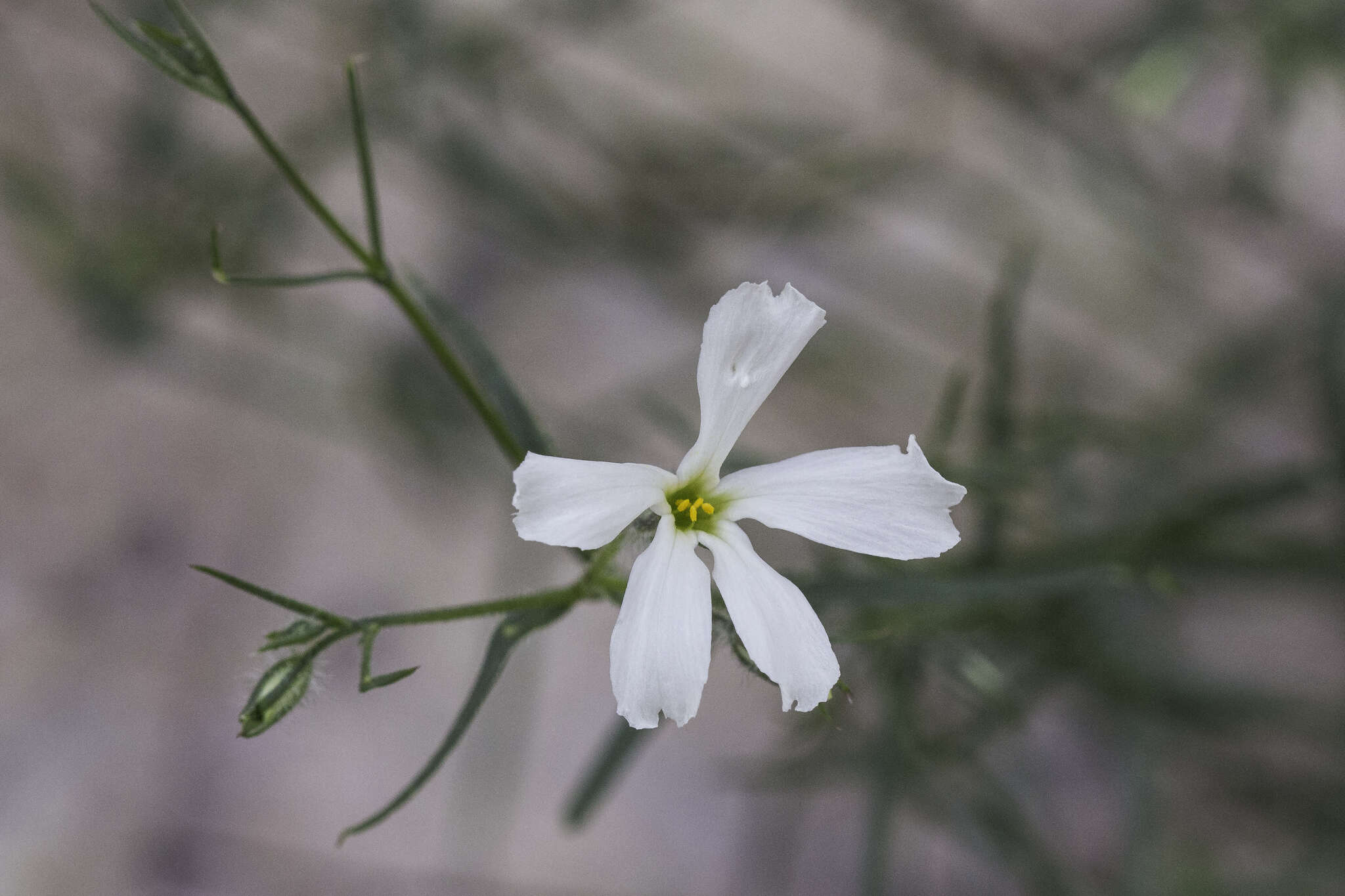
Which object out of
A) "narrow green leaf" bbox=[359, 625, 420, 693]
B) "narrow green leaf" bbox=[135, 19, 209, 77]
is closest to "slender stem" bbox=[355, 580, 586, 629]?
"narrow green leaf" bbox=[359, 625, 420, 693]

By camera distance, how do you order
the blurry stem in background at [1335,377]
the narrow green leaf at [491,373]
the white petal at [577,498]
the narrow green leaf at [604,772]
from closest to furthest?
the white petal at [577,498]
the narrow green leaf at [491,373]
the narrow green leaf at [604,772]
the blurry stem in background at [1335,377]

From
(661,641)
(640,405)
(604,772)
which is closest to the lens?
(661,641)

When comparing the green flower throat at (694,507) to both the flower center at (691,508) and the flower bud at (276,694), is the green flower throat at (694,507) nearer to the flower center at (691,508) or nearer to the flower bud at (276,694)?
the flower center at (691,508)

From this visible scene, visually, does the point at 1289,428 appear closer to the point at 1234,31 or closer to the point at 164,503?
the point at 1234,31

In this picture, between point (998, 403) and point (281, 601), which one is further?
point (998, 403)

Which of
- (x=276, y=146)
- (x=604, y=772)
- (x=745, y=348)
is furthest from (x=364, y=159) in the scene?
(x=604, y=772)

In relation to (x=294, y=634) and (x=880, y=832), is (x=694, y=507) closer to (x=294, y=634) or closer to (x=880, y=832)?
(x=294, y=634)

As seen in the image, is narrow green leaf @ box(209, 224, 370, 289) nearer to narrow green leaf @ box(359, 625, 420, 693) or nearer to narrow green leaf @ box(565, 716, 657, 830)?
narrow green leaf @ box(359, 625, 420, 693)

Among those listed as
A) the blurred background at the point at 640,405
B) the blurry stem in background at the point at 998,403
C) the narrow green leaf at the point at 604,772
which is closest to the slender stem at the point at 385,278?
the narrow green leaf at the point at 604,772

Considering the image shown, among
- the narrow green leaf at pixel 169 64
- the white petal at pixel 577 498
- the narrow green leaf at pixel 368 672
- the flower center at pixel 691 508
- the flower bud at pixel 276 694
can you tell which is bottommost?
the flower bud at pixel 276 694
